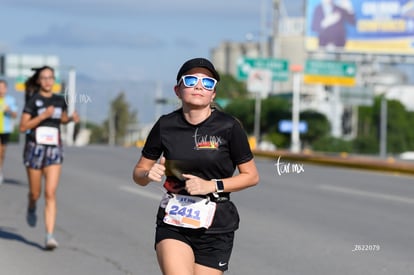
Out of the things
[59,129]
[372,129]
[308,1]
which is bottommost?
[372,129]

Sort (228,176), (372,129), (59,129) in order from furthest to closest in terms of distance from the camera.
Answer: (372,129), (59,129), (228,176)

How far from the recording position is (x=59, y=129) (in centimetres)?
1068

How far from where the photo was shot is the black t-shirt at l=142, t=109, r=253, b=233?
544cm

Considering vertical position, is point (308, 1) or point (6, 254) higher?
point (308, 1)

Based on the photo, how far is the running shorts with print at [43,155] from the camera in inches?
411

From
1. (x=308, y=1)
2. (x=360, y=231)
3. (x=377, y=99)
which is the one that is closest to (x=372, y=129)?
(x=377, y=99)

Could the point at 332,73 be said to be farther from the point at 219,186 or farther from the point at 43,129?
the point at 219,186

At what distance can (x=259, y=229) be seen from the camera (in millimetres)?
12445

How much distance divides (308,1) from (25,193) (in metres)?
39.4

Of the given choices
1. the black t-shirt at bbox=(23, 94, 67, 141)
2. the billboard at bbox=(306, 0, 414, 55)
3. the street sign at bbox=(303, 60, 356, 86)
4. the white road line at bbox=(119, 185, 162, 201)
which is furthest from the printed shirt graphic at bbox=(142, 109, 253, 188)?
the billboard at bbox=(306, 0, 414, 55)

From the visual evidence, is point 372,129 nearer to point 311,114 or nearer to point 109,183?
point 311,114

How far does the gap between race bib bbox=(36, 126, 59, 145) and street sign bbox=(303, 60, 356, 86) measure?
145ft

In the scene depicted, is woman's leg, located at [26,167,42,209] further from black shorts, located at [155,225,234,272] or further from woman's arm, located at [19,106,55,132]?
black shorts, located at [155,225,234,272]

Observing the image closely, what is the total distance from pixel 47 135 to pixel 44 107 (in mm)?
298
